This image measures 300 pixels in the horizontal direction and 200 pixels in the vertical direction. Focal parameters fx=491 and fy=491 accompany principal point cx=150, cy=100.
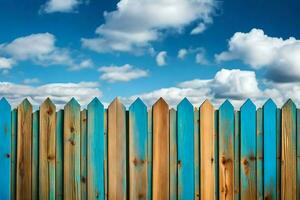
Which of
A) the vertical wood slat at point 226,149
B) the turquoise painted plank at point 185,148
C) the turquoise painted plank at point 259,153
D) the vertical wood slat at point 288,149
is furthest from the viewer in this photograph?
the vertical wood slat at point 288,149

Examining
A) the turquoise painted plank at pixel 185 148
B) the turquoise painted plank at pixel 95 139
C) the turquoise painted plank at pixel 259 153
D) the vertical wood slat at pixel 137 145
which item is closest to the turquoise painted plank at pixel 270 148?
the turquoise painted plank at pixel 259 153

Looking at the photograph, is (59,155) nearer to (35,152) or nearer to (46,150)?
(46,150)

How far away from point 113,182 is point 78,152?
1.83ft

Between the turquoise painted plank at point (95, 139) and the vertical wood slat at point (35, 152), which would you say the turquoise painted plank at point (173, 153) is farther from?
the vertical wood slat at point (35, 152)

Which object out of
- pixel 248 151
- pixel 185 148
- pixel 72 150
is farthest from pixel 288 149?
pixel 72 150

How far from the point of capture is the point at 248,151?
6.26 metres

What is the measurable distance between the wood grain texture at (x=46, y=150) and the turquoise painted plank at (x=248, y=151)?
7.73 feet

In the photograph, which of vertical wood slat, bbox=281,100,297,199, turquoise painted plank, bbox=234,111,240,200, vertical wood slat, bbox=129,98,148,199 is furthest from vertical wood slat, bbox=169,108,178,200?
vertical wood slat, bbox=281,100,297,199

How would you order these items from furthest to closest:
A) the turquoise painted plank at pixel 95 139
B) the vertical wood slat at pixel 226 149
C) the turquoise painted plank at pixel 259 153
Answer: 1. the turquoise painted plank at pixel 259 153
2. the vertical wood slat at pixel 226 149
3. the turquoise painted plank at pixel 95 139

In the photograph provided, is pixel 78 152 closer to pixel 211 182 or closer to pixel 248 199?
pixel 211 182

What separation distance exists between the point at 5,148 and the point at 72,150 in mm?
829

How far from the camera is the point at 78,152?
19.4ft

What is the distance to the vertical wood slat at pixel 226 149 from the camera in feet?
20.1

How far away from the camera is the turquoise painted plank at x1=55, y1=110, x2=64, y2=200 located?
594 centimetres
